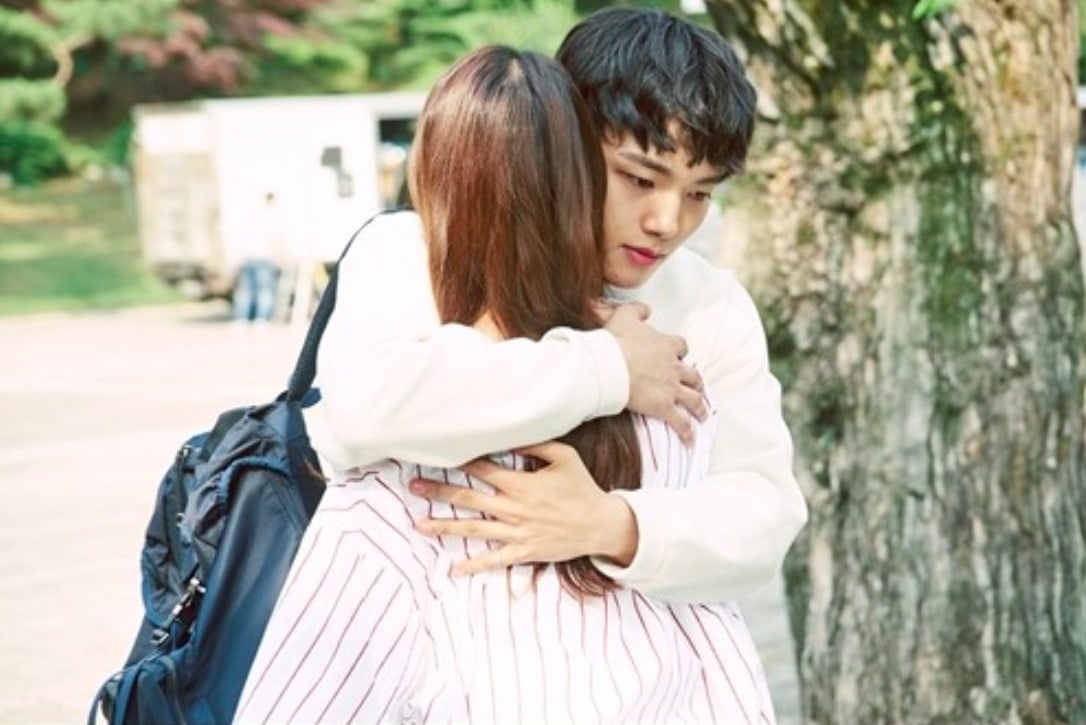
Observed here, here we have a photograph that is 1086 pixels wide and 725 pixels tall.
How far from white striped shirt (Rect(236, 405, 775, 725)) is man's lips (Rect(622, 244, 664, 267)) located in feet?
0.74

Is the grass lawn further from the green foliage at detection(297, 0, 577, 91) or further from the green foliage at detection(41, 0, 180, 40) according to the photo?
the green foliage at detection(297, 0, 577, 91)

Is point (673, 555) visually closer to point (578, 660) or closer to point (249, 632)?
point (578, 660)

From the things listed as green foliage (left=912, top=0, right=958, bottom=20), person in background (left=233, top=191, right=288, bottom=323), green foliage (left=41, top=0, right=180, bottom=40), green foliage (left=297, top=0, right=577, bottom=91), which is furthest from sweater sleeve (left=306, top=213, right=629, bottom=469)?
green foliage (left=297, top=0, right=577, bottom=91)

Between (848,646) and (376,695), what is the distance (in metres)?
2.41

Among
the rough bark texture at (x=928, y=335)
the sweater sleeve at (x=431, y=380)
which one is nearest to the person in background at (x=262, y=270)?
the rough bark texture at (x=928, y=335)

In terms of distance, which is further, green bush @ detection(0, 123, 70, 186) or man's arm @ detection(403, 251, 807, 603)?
green bush @ detection(0, 123, 70, 186)

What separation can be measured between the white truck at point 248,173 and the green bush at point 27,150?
10229mm

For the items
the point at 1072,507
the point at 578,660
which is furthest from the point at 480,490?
the point at 1072,507

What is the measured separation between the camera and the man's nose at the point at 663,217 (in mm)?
1795

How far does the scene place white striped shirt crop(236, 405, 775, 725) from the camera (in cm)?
172

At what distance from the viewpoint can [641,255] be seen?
5.99 ft

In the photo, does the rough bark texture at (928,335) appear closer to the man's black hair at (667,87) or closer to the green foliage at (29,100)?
the man's black hair at (667,87)

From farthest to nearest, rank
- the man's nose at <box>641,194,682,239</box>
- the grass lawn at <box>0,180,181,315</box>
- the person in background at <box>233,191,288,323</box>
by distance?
the grass lawn at <box>0,180,181,315</box>, the person in background at <box>233,191,288,323</box>, the man's nose at <box>641,194,682,239</box>

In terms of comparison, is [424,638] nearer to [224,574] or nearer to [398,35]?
[224,574]
